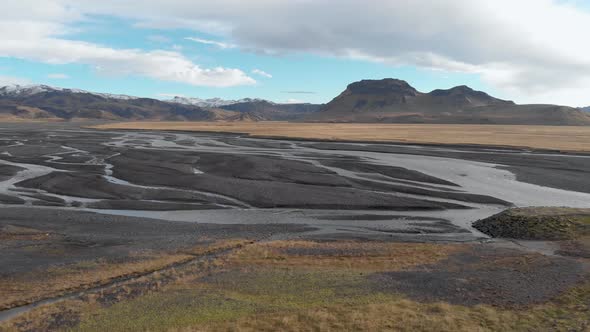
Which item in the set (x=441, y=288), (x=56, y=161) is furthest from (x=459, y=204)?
(x=56, y=161)

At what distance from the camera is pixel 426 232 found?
2922 cm

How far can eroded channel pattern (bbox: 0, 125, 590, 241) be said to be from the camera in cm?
3291

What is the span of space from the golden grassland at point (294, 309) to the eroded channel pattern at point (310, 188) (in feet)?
30.6

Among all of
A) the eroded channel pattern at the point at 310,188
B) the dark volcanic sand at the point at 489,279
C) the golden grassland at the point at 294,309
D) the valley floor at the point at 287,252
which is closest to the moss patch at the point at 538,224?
the valley floor at the point at 287,252

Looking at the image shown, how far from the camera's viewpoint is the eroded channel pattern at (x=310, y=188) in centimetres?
3291

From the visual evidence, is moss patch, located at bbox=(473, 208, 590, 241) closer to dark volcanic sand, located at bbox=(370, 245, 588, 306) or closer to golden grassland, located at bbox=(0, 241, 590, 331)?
Answer: dark volcanic sand, located at bbox=(370, 245, 588, 306)

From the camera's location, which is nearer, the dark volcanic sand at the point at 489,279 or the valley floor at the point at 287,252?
the valley floor at the point at 287,252

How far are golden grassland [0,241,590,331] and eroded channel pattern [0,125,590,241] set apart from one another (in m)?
9.34

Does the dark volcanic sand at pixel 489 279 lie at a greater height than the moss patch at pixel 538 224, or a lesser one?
lesser

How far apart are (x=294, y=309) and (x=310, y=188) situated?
90.3 feet

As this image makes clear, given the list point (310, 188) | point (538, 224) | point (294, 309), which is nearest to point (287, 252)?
point (294, 309)

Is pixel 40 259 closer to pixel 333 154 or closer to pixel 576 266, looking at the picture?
pixel 576 266

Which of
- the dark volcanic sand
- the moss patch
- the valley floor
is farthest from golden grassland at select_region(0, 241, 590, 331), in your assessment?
the moss patch

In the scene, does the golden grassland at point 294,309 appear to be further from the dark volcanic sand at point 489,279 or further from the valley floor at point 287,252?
the dark volcanic sand at point 489,279
